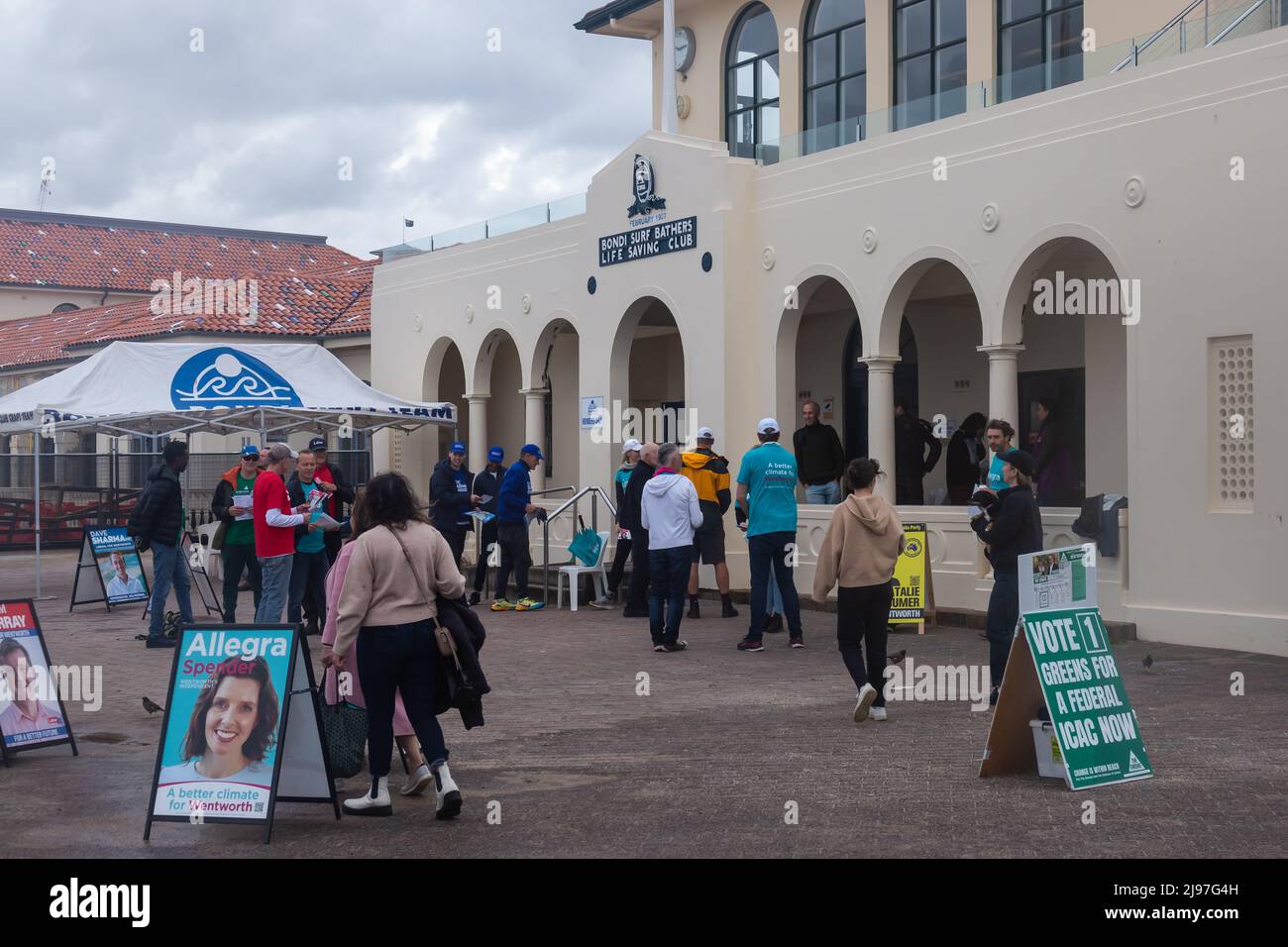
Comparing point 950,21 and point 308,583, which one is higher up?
point 950,21

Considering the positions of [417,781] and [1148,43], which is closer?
[417,781]

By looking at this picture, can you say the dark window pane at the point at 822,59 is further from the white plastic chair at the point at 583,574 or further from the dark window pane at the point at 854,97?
the white plastic chair at the point at 583,574

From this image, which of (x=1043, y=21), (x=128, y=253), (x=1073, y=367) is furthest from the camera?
(x=128, y=253)

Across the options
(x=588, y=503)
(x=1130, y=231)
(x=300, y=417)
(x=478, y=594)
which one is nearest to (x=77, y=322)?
(x=300, y=417)

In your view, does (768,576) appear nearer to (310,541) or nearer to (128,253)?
(310,541)

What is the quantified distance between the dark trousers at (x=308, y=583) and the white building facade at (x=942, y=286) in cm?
550

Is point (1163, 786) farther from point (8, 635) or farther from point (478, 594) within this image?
point (478, 594)

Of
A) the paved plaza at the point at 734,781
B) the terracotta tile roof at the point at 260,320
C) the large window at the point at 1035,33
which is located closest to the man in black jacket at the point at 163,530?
the paved plaza at the point at 734,781

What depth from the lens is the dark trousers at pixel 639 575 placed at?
1518 centimetres

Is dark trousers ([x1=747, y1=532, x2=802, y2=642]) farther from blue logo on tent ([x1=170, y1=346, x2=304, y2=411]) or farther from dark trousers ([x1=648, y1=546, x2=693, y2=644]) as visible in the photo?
blue logo on tent ([x1=170, y1=346, x2=304, y2=411])

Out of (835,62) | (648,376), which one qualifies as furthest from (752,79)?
(648,376)

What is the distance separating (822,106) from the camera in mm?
20516

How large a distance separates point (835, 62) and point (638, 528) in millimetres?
8334

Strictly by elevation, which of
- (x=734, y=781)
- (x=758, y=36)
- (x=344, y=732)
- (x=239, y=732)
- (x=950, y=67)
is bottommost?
(x=734, y=781)
